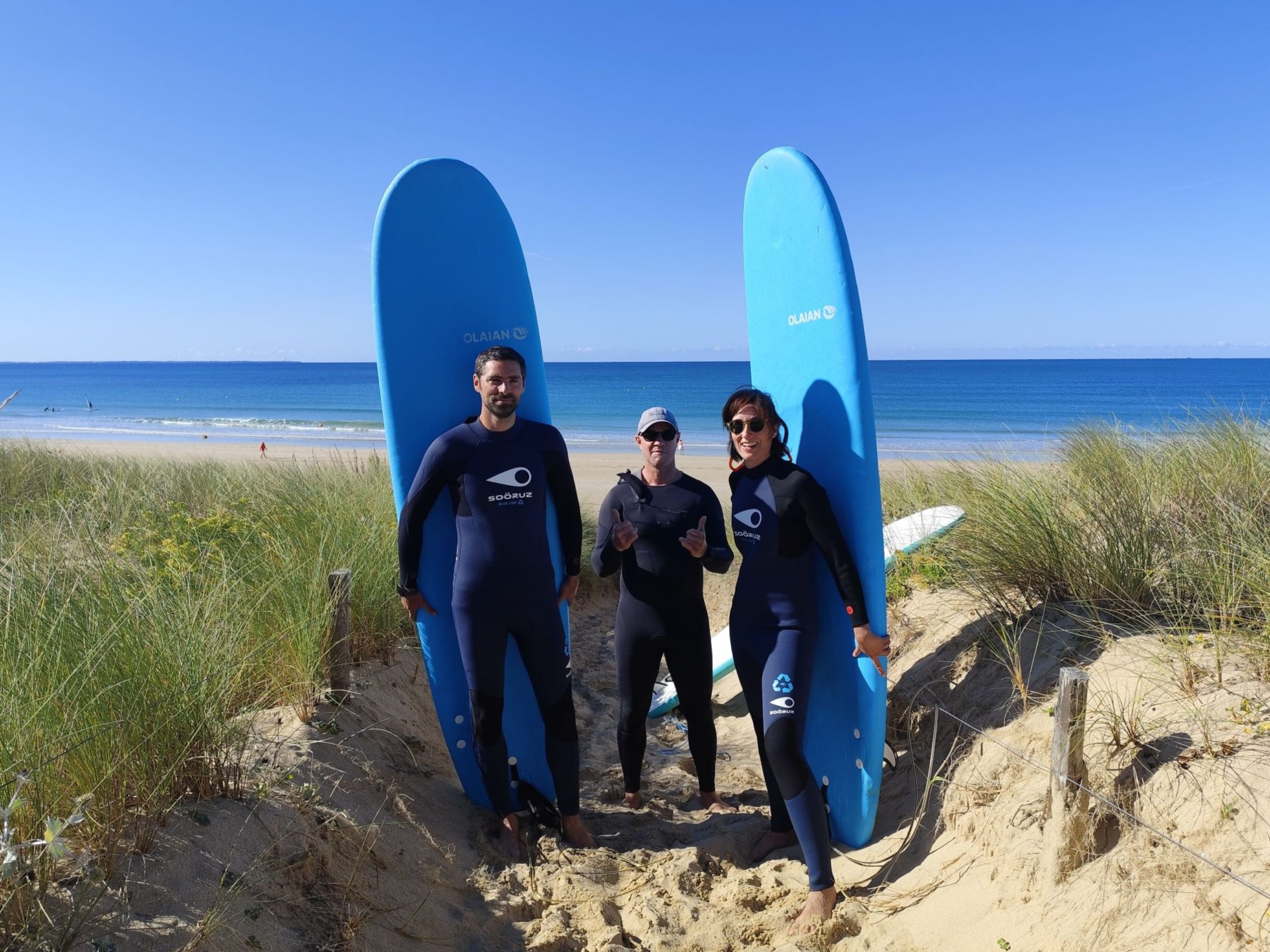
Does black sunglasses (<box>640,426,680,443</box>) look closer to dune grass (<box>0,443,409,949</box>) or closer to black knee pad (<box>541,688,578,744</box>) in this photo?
black knee pad (<box>541,688,578,744</box>)

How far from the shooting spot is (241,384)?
55812 millimetres

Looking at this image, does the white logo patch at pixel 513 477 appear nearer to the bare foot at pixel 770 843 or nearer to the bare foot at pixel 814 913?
the bare foot at pixel 770 843

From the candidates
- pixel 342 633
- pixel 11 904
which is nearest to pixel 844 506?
pixel 342 633

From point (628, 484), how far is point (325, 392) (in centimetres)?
4392

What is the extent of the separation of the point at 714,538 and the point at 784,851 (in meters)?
1.14

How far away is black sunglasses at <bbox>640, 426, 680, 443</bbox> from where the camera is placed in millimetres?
2785

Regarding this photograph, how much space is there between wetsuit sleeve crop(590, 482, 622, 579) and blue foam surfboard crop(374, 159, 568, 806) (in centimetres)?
36

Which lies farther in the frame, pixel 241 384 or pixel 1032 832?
A: pixel 241 384

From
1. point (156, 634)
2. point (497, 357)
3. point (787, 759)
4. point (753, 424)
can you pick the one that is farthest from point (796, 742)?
point (156, 634)

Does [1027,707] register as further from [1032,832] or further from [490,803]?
[490,803]

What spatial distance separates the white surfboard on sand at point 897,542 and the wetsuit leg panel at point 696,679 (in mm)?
858

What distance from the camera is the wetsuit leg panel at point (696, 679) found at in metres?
2.86

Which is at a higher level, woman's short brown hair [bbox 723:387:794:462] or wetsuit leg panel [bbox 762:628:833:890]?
woman's short brown hair [bbox 723:387:794:462]

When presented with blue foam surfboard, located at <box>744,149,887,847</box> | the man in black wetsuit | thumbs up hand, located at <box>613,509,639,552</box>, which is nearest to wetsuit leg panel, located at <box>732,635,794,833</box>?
blue foam surfboard, located at <box>744,149,887,847</box>
